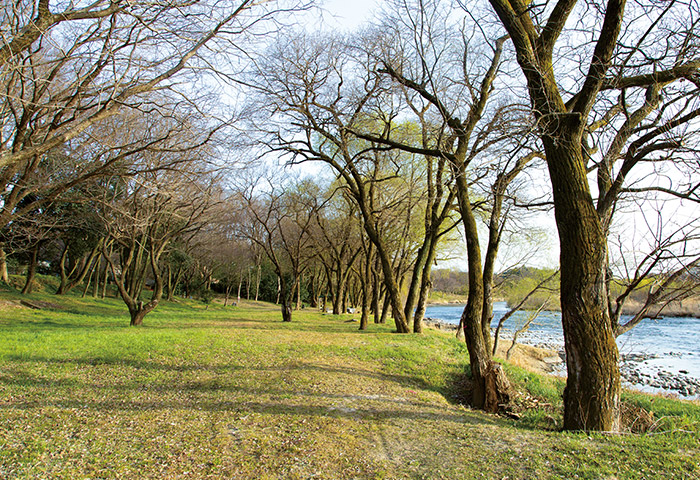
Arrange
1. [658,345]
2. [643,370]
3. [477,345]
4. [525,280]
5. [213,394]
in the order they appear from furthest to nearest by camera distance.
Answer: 1. [658,345]
2. [643,370]
3. [525,280]
4. [477,345]
5. [213,394]

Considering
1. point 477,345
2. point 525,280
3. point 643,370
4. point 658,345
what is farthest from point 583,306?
point 658,345

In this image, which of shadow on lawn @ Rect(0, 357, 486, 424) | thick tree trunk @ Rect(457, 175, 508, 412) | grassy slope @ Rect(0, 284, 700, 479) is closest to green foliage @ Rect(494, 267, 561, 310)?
grassy slope @ Rect(0, 284, 700, 479)

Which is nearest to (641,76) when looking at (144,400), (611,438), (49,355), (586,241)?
(586,241)

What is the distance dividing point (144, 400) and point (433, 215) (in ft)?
31.5

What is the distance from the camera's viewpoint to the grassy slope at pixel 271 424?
→ 3.55 meters

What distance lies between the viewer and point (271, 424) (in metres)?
4.61

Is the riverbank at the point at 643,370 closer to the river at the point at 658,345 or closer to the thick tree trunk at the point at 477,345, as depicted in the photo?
the river at the point at 658,345

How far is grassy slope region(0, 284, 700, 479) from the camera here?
355cm

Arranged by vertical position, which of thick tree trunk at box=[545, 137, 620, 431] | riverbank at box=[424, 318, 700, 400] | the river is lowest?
riverbank at box=[424, 318, 700, 400]

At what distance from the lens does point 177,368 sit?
6.84 meters

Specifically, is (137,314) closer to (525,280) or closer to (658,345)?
(525,280)

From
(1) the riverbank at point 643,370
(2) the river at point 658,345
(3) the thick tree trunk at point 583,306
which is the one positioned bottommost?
(1) the riverbank at point 643,370

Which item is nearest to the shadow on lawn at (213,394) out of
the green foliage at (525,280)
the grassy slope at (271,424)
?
the grassy slope at (271,424)

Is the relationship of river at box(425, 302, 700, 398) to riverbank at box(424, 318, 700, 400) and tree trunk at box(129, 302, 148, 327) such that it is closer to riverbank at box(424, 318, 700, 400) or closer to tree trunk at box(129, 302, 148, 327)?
riverbank at box(424, 318, 700, 400)
